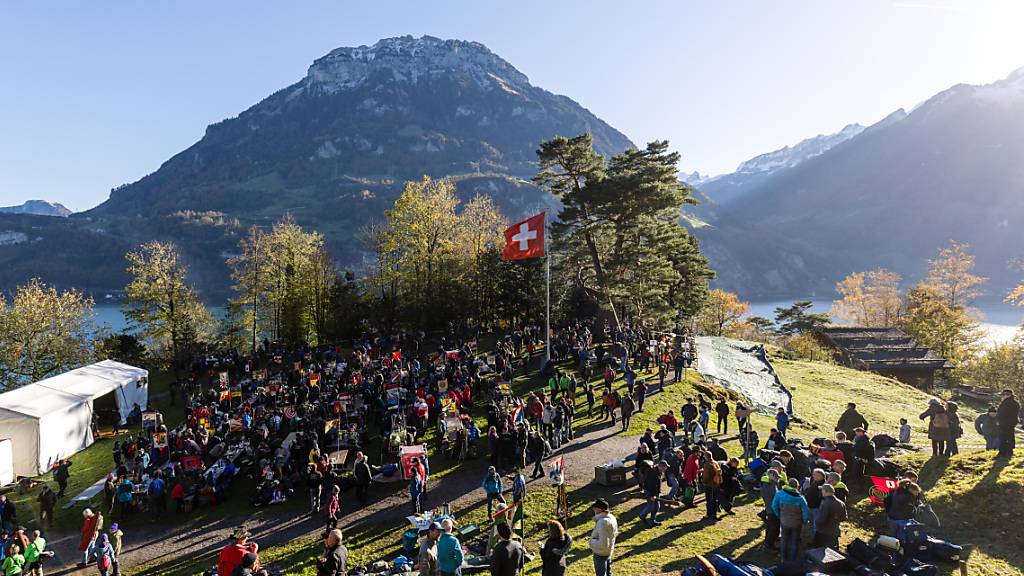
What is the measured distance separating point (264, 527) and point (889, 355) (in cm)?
4925

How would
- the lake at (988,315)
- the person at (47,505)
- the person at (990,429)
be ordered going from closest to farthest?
the person at (990,429) < the person at (47,505) < the lake at (988,315)

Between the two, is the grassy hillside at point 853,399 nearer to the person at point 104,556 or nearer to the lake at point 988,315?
the person at point 104,556

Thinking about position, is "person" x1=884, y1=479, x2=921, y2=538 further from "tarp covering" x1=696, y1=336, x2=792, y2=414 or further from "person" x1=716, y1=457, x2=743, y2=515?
"tarp covering" x1=696, y1=336, x2=792, y2=414

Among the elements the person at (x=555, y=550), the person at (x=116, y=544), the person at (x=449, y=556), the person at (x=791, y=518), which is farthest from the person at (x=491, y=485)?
the person at (x=116, y=544)

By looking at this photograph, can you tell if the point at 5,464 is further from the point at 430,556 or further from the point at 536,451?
the point at 430,556

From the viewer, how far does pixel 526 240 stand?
75.0 feet

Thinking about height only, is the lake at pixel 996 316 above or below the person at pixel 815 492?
below

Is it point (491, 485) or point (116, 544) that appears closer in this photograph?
point (116, 544)

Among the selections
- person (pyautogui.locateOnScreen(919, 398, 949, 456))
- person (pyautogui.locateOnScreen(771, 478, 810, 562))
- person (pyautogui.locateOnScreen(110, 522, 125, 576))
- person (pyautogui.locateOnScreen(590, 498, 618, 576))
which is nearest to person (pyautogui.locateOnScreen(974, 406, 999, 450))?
person (pyautogui.locateOnScreen(919, 398, 949, 456))

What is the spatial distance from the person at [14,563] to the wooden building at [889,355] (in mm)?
51942

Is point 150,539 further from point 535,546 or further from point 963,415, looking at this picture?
point 963,415

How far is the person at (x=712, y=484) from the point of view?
38.5ft

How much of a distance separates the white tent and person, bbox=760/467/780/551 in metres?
28.0

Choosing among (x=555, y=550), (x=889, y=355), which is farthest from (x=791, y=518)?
(x=889, y=355)
